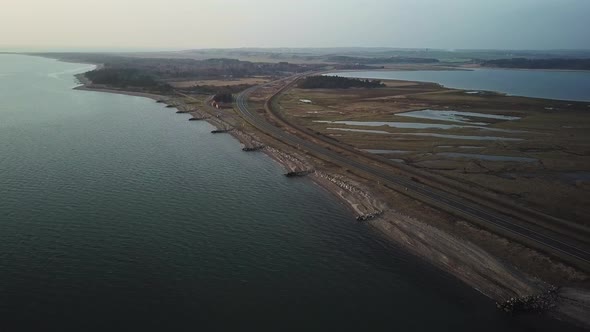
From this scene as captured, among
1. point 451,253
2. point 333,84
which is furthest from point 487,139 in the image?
point 333,84

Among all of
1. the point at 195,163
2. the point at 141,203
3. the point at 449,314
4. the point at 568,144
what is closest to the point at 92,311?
the point at 141,203

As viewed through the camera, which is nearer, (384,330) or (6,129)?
(384,330)

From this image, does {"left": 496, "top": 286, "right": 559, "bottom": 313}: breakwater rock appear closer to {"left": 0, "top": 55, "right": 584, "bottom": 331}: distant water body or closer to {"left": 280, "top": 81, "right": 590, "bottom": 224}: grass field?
{"left": 0, "top": 55, "right": 584, "bottom": 331}: distant water body

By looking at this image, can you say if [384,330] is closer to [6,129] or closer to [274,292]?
[274,292]

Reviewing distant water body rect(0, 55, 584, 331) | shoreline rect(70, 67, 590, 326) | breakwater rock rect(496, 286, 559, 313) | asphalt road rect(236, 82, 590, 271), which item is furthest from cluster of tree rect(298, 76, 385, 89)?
breakwater rock rect(496, 286, 559, 313)

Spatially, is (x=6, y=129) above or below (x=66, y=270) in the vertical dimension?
above

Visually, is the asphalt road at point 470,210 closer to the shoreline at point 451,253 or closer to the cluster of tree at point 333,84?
the shoreline at point 451,253

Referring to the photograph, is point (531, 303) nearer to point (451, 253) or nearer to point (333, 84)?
point (451, 253)
